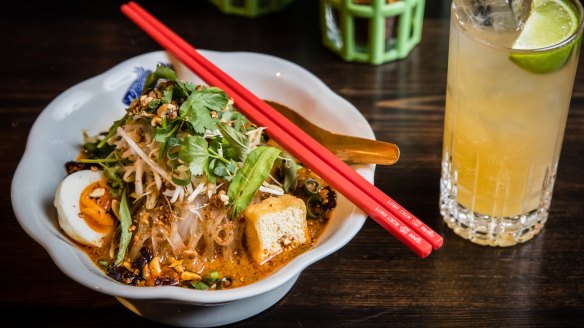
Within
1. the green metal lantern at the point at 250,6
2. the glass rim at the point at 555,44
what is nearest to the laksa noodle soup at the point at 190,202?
the glass rim at the point at 555,44

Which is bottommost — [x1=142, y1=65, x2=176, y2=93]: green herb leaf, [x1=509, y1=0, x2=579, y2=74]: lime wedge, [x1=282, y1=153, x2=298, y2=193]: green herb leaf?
[x1=282, y1=153, x2=298, y2=193]: green herb leaf

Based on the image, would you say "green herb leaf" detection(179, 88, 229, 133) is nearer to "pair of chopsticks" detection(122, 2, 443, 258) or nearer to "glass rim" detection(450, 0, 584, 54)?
"pair of chopsticks" detection(122, 2, 443, 258)

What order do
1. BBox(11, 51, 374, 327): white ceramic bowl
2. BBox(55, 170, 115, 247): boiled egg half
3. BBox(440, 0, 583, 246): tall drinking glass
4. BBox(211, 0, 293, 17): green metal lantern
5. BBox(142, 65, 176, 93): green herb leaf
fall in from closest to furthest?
1. BBox(11, 51, 374, 327): white ceramic bowl
2. BBox(440, 0, 583, 246): tall drinking glass
3. BBox(55, 170, 115, 247): boiled egg half
4. BBox(142, 65, 176, 93): green herb leaf
5. BBox(211, 0, 293, 17): green metal lantern

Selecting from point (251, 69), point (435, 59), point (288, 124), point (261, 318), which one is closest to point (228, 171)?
point (288, 124)

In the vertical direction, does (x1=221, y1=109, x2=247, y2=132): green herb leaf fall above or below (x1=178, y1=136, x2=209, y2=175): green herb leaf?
below

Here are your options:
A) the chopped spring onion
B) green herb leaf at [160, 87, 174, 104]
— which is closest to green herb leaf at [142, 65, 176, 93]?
green herb leaf at [160, 87, 174, 104]

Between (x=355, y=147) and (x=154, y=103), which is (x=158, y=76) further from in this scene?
(x=355, y=147)
